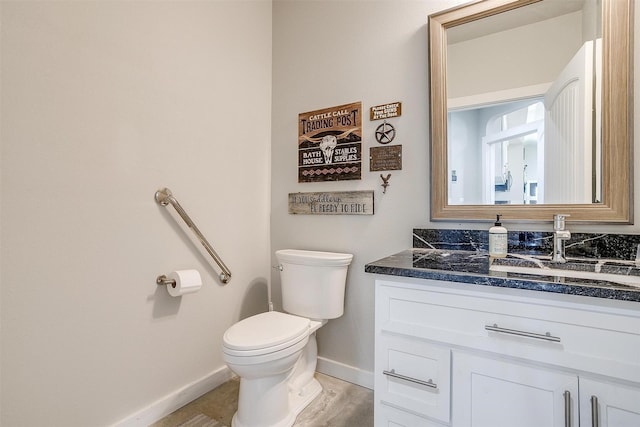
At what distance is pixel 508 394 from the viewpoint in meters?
0.87

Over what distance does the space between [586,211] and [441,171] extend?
0.59 metres

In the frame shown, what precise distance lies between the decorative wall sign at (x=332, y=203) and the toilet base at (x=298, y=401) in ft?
3.29

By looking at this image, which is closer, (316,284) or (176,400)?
(176,400)

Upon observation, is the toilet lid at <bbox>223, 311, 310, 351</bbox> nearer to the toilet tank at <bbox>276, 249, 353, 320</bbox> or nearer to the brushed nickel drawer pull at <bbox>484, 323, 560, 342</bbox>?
the toilet tank at <bbox>276, 249, 353, 320</bbox>

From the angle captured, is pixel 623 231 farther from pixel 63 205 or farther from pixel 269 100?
pixel 63 205

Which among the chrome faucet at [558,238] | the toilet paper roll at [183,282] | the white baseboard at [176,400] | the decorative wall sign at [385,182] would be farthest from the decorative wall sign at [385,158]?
the white baseboard at [176,400]

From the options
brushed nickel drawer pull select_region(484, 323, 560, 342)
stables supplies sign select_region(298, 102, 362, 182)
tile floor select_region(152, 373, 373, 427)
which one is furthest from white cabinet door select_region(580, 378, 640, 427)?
stables supplies sign select_region(298, 102, 362, 182)

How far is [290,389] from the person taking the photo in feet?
5.34

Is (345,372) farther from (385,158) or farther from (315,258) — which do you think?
(385,158)

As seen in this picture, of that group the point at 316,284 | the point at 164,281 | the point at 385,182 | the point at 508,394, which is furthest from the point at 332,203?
the point at 508,394

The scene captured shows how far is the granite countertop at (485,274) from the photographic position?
770 mm

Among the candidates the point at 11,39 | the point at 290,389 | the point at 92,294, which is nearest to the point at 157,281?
the point at 92,294

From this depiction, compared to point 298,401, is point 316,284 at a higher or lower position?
higher

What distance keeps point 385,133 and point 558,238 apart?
37.1 inches
